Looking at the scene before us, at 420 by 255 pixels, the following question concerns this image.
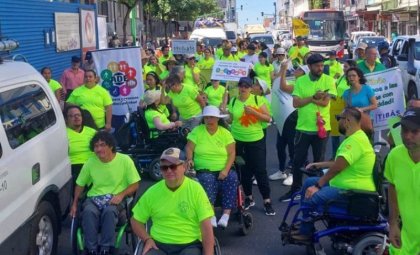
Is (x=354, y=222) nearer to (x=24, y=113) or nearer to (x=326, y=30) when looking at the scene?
(x=24, y=113)

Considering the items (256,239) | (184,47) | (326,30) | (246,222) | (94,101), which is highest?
(326,30)

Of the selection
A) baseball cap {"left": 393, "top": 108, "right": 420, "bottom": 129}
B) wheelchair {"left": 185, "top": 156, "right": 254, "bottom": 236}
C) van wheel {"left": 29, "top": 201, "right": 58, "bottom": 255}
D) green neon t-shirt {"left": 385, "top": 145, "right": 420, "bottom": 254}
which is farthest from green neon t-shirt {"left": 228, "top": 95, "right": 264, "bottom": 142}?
baseball cap {"left": 393, "top": 108, "right": 420, "bottom": 129}

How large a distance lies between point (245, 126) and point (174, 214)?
3.02m

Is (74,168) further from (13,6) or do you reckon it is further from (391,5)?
(391,5)

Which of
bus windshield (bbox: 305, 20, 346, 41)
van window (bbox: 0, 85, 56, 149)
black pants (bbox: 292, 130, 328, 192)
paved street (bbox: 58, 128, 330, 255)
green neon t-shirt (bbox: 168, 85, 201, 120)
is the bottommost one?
paved street (bbox: 58, 128, 330, 255)

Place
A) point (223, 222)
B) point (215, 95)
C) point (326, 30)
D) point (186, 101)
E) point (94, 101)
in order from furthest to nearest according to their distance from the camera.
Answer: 1. point (326, 30)
2. point (215, 95)
3. point (186, 101)
4. point (94, 101)
5. point (223, 222)

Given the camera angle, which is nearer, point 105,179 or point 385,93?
point 105,179

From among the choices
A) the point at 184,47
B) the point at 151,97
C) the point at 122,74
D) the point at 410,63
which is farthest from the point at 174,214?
the point at 410,63

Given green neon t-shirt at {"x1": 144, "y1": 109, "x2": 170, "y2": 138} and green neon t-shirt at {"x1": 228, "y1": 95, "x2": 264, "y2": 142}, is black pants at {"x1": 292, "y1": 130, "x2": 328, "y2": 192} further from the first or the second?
green neon t-shirt at {"x1": 144, "y1": 109, "x2": 170, "y2": 138}

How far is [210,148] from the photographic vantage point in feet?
22.0

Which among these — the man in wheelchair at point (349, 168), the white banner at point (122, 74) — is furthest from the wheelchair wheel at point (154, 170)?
the man in wheelchair at point (349, 168)

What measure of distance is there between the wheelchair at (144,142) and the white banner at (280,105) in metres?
1.32

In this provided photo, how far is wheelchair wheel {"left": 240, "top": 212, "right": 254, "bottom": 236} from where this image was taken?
6.89m

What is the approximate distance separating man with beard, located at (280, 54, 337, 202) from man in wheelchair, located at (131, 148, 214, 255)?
3247 millimetres
